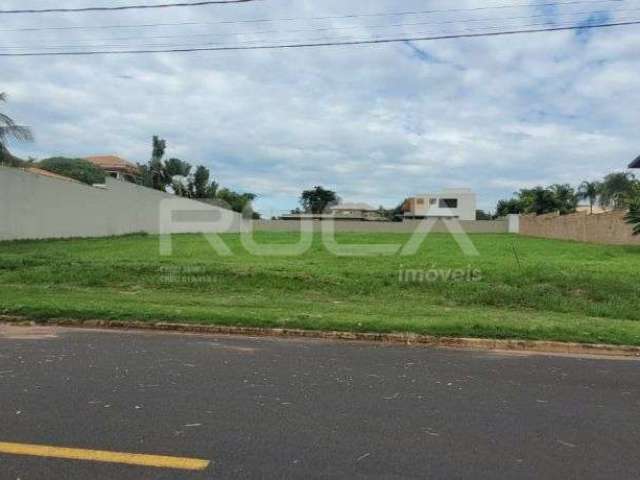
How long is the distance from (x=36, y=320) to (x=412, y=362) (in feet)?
22.0

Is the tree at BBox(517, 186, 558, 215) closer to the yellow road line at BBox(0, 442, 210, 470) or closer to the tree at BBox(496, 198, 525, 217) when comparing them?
the tree at BBox(496, 198, 525, 217)

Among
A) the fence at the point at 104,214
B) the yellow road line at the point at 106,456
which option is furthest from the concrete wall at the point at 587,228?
the yellow road line at the point at 106,456

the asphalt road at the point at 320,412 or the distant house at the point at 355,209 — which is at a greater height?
the distant house at the point at 355,209

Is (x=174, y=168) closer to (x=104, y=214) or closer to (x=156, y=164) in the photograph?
(x=156, y=164)

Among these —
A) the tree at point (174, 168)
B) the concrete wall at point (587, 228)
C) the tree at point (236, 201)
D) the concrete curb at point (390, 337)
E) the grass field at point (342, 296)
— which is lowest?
the concrete curb at point (390, 337)

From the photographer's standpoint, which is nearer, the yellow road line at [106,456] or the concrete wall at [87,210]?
the yellow road line at [106,456]

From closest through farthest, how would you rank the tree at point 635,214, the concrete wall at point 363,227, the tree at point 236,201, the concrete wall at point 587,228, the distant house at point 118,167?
the tree at point 635,214 → the concrete wall at point 587,228 → the concrete wall at point 363,227 → the distant house at point 118,167 → the tree at point 236,201

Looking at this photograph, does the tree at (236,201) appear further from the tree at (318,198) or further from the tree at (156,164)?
the tree at (318,198)

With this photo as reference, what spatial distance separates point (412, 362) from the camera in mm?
7016

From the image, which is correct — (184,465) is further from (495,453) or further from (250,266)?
(250,266)

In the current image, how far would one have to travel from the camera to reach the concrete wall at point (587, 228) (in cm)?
3141

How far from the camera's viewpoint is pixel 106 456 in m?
3.80

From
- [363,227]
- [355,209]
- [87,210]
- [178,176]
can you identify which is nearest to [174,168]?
[178,176]

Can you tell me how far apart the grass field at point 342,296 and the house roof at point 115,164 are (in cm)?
4409
